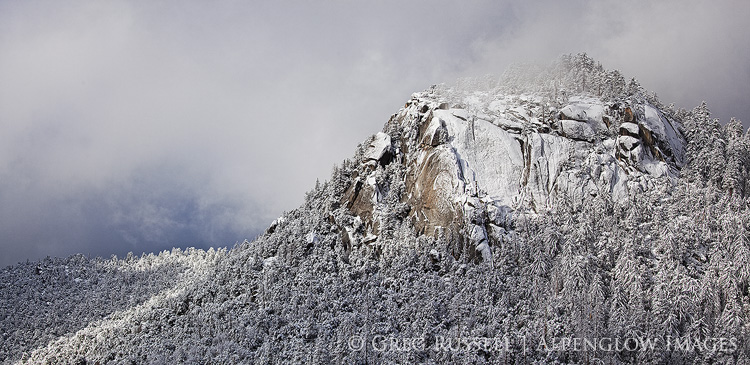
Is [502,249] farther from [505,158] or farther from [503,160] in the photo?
[505,158]

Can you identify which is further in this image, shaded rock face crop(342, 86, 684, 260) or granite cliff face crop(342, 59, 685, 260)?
granite cliff face crop(342, 59, 685, 260)

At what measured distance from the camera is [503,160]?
12119cm

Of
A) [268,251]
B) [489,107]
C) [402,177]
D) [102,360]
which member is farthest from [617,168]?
[102,360]

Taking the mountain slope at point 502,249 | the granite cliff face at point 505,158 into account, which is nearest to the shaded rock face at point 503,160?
the granite cliff face at point 505,158

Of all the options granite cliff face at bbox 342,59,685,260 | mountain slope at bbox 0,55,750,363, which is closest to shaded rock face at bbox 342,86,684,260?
granite cliff face at bbox 342,59,685,260

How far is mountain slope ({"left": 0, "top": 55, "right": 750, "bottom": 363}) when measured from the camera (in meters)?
84.4

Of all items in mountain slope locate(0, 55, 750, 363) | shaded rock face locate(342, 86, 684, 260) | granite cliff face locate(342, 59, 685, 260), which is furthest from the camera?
granite cliff face locate(342, 59, 685, 260)

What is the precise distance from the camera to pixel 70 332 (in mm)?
174625

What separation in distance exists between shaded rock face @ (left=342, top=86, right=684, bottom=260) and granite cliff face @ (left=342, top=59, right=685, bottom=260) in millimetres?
233

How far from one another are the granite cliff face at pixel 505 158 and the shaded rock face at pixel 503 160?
23 centimetres

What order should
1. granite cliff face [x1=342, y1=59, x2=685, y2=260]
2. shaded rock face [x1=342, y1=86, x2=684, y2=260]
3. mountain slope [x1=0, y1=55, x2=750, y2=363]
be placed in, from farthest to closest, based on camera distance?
granite cliff face [x1=342, y1=59, x2=685, y2=260], shaded rock face [x1=342, y1=86, x2=684, y2=260], mountain slope [x1=0, y1=55, x2=750, y2=363]

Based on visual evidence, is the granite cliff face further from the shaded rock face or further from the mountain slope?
the mountain slope

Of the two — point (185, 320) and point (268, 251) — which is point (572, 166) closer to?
point (268, 251)

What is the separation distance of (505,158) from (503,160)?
75cm
